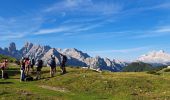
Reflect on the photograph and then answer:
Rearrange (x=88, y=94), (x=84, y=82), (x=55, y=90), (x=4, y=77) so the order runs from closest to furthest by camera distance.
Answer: (x=88, y=94) → (x=55, y=90) → (x=84, y=82) → (x=4, y=77)

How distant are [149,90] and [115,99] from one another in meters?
8.50

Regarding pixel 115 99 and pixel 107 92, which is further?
pixel 107 92

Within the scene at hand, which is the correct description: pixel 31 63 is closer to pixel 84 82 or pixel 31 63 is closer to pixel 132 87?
pixel 84 82

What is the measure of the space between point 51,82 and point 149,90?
15.8 meters

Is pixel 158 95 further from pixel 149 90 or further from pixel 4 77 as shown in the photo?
pixel 4 77

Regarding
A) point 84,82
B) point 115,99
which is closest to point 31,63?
point 84,82

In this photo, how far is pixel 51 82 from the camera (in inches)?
2222

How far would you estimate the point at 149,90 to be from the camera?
49031mm

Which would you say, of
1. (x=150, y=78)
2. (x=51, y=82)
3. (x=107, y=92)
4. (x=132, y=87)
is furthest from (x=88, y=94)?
(x=150, y=78)

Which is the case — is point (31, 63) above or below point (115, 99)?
above

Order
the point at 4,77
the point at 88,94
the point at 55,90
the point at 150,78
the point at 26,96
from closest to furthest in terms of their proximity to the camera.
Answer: the point at 26,96, the point at 88,94, the point at 55,90, the point at 150,78, the point at 4,77

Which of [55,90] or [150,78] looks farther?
[150,78]

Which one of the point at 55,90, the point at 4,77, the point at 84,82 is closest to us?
the point at 55,90

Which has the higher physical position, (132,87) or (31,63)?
(31,63)
